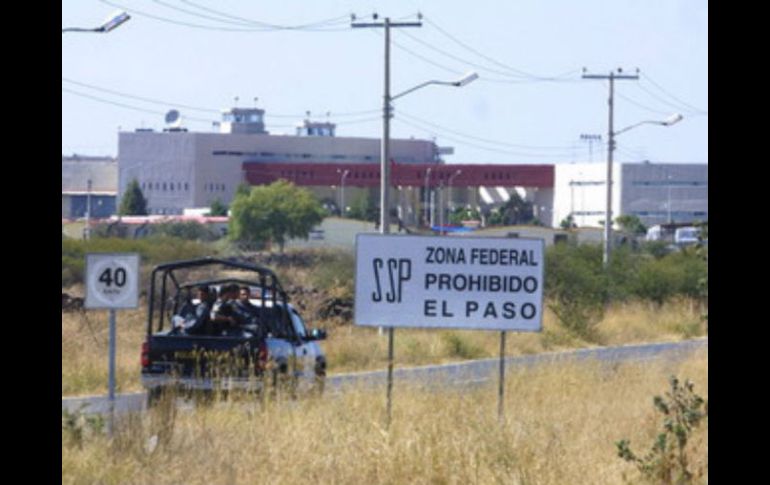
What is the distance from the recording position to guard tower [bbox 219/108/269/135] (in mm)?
95625

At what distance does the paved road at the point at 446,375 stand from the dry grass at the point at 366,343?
1.45 m

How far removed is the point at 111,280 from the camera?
1734 centimetres

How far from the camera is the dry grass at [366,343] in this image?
25.0 m

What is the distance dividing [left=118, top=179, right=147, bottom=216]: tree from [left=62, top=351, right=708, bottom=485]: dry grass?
69.1m

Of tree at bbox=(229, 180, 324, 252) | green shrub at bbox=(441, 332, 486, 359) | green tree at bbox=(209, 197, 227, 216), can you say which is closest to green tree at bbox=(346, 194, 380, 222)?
tree at bbox=(229, 180, 324, 252)

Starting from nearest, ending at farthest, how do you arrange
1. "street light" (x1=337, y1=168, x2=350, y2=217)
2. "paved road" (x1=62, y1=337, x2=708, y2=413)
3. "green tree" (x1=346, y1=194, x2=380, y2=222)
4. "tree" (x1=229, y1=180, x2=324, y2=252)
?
1. "paved road" (x1=62, y1=337, x2=708, y2=413)
2. "tree" (x1=229, y1=180, x2=324, y2=252)
3. "green tree" (x1=346, y1=194, x2=380, y2=222)
4. "street light" (x1=337, y1=168, x2=350, y2=217)

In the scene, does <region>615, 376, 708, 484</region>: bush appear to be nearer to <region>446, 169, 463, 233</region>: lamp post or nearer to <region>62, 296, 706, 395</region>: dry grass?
<region>62, 296, 706, 395</region>: dry grass

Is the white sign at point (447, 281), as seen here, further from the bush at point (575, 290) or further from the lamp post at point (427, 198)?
the lamp post at point (427, 198)

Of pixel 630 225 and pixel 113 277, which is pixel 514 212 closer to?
pixel 630 225

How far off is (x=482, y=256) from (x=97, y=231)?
5378cm

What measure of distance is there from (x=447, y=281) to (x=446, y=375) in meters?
6.88

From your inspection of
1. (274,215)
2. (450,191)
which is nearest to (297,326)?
(274,215)

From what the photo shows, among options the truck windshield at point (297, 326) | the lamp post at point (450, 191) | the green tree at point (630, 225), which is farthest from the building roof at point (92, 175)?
the truck windshield at point (297, 326)
